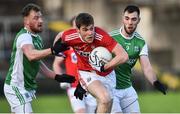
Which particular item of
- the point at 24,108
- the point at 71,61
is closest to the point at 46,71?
the point at 24,108

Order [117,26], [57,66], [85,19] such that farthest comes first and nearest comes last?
[117,26] < [57,66] < [85,19]

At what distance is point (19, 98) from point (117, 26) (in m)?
27.7

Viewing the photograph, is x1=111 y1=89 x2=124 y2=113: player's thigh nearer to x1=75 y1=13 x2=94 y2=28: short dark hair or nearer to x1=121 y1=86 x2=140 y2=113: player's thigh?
x1=121 y1=86 x2=140 y2=113: player's thigh

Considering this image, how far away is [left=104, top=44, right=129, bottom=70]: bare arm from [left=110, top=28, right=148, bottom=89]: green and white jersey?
122 cm

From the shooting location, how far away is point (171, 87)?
3781cm

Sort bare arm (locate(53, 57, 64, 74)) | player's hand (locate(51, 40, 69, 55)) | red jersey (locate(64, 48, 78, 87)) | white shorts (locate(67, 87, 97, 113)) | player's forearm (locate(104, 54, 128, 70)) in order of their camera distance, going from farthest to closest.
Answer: bare arm (locate(53, 57, 64, 74)) < red jersey (locate(64, 48, 78, 87)) < white shorts (locate(67, 87, 97, 113)) < player's forearm (locate(104, 54, 128, 70)) < player's hand (locate(51, 40, 69, 55))

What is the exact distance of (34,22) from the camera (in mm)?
15008

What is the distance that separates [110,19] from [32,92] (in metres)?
28.3

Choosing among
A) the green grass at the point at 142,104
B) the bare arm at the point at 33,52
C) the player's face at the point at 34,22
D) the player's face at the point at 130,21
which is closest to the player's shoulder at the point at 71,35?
the bare arm at the point at 33,52

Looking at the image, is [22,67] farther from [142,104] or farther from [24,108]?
[142,104]

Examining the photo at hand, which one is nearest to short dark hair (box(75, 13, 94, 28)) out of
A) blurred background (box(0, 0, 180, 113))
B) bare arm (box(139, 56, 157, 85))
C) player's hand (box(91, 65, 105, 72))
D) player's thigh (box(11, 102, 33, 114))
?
player's hand (box(91, 65, 105, 72))

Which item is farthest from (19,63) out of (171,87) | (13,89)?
(171,87)

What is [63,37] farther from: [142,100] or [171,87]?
[171,87]

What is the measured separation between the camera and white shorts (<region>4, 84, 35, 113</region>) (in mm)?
14750
